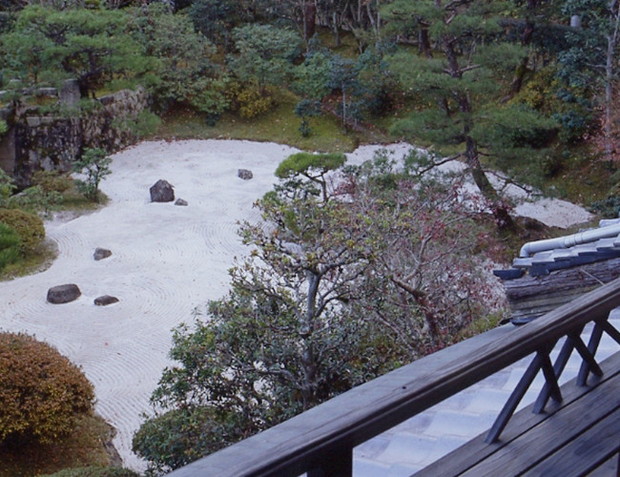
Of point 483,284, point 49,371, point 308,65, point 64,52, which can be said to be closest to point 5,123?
point 64,52

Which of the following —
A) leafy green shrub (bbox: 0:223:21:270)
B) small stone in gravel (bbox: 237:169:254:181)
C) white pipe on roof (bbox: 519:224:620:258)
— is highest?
white pipe on roof (bbox: 519:224:620:258)

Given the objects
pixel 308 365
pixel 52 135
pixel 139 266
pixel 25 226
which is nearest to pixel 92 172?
pixel 52 135

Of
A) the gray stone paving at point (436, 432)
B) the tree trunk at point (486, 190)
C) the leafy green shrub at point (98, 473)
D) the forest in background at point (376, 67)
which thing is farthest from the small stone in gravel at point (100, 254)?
the gray stone paving at point (436, 432)

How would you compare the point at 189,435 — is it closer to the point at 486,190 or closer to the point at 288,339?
the point at 288,339

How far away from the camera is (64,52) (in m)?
16.0

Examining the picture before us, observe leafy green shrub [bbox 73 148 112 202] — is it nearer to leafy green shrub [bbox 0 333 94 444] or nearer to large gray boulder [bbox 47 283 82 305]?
large gray boulder [bbox 47 283 82 305]

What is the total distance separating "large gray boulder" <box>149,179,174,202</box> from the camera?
14.8 metres

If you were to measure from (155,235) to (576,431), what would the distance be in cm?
1210

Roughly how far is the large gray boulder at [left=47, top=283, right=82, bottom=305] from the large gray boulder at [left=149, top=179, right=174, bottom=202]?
4.40m

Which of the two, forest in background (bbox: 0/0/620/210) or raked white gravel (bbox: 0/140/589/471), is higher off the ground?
forest in background (bbox: 0/0/620/210)

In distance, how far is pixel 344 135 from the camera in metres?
19.1

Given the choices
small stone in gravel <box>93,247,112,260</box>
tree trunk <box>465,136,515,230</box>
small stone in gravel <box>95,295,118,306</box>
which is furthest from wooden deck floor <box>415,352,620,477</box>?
small stone in gravel <box>93,247,112,260</box>

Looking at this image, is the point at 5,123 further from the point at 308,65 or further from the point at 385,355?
the point at 385,355

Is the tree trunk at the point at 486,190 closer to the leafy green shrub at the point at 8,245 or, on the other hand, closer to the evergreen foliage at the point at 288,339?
the evergreen foliage at the point at 288,339
